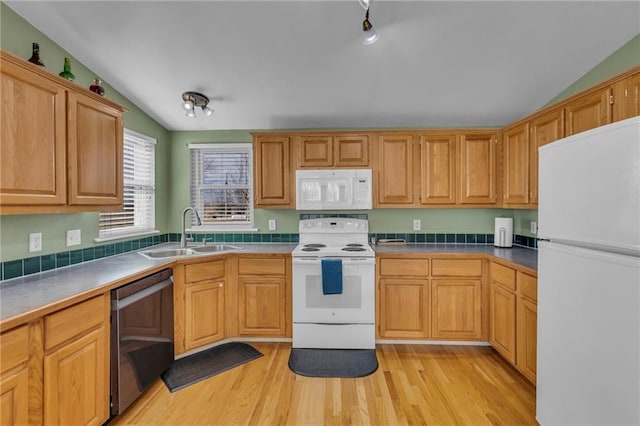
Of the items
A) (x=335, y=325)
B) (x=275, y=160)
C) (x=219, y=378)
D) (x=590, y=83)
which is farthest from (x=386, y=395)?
(x=590, y=83)

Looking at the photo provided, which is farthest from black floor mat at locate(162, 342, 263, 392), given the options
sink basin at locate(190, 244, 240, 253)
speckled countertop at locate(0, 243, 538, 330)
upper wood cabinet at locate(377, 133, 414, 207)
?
upper wood cabinet at locate(377, 133, 414, 207)

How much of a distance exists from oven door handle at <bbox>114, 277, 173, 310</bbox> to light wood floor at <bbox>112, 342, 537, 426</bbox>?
734 mm

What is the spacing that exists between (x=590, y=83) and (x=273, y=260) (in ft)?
10.3

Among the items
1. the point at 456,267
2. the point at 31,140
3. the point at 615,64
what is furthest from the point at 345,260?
the point at 615,64

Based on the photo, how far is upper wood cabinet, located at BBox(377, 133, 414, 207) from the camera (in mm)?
3062

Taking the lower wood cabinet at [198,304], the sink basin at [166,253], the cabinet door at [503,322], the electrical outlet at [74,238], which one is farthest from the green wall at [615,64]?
the electrical outlet at [74,238]

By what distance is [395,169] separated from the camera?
308cm

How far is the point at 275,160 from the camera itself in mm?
3113

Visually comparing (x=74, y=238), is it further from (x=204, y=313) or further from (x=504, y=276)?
(x=504, y=276)

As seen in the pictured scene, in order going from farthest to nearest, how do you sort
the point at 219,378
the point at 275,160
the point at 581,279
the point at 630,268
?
the point at 275,160 < the point at 219,378 < the point at 581,279 < the point at 630,268

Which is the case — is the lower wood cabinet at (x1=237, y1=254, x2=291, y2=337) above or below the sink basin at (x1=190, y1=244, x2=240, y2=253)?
below

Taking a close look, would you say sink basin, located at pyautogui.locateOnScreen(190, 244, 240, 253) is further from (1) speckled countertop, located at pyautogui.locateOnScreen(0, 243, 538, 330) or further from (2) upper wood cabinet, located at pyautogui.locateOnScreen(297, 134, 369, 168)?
(2) upper wood cabinet, located at pyautogui.locateOnScreen(297, 134, 369, 168)

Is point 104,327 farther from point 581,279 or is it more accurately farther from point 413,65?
point 413,65

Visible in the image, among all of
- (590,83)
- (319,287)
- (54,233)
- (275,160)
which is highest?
(590,83)
